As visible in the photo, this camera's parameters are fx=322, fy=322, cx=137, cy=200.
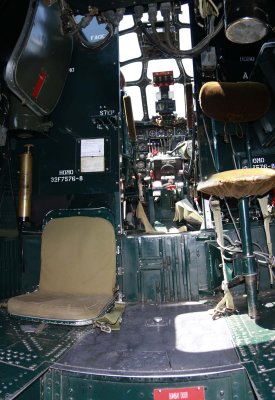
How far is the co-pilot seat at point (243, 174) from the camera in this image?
1981 mm

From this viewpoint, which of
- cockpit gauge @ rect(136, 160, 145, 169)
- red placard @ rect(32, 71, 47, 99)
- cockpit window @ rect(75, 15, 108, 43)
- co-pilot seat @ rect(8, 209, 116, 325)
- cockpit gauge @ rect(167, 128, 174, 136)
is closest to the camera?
co-pilot seat @ rect(8, 209, 116, 325)

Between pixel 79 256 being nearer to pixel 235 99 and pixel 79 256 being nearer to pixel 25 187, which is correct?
pixel 25 187

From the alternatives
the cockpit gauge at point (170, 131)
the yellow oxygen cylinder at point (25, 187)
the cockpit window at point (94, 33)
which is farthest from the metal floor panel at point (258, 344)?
the cockpit gauge at point (170, 131)

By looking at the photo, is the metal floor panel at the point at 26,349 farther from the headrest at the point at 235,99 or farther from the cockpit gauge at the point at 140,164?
the cockpit gauge at the point at 140,164

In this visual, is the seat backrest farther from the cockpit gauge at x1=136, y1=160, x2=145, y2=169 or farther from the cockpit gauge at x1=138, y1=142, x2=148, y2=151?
the cockpit gauge at x1=138, y1=142, x2=148, y2=151

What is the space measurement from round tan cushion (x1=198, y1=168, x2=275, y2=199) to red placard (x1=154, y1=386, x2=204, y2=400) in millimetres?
1132

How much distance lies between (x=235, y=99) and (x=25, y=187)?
2045 mm

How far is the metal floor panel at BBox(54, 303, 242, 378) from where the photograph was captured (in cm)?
150

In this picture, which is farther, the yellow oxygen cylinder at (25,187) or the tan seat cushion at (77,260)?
the yellow oxygen cylinder at (25,187)

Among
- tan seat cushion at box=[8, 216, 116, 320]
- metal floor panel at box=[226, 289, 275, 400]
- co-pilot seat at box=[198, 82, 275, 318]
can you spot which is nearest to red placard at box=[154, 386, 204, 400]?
metal floor panel at box=[226, 289, 275, 400]

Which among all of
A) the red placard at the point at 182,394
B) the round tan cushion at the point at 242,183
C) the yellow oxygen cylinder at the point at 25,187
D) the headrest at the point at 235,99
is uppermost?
the headrest at the point at 235,99

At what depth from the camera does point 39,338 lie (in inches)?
76.5

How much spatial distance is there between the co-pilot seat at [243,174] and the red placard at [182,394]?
2.68 ft

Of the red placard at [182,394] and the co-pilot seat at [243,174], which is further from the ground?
the co-pilot seat at [243,174]
